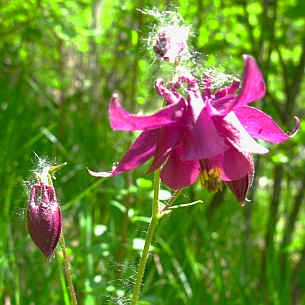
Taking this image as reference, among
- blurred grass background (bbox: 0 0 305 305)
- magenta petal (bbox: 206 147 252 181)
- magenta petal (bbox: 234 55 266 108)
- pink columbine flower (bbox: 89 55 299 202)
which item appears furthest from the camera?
blurred grass background (bbox: 0 0 305 305)

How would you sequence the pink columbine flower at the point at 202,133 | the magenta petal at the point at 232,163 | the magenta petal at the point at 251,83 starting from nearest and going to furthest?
the magenta petal at the point at 251,83 < the pink columbine flower at the point at 202,133 < the magenta petal at the point at 232,163

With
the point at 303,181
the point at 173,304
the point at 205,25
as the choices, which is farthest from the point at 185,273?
the point at 205,25

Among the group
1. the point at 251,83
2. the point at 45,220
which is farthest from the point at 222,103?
the point at 45,220

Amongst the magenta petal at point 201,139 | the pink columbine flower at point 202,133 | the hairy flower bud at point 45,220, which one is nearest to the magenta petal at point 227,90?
the pink columbine flower at point 202,133

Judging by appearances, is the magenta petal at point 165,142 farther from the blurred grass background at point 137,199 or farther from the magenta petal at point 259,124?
the blurred grass background at point 137,199

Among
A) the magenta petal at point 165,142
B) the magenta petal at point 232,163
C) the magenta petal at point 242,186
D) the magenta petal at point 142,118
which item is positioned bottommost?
the magenta petal at point 242,186

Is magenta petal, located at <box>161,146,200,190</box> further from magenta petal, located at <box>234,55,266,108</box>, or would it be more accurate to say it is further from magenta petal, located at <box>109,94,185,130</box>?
magenta petal, located at <box>234,55,266,108</box>

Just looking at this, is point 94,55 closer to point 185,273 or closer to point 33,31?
point 33,31

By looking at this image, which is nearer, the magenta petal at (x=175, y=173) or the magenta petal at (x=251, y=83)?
the magenta petal at (x=251, y=83)

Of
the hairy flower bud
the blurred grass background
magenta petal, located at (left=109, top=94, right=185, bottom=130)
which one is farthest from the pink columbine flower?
the blurred grass background

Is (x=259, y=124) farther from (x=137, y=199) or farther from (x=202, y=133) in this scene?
(x=137, y=199)
